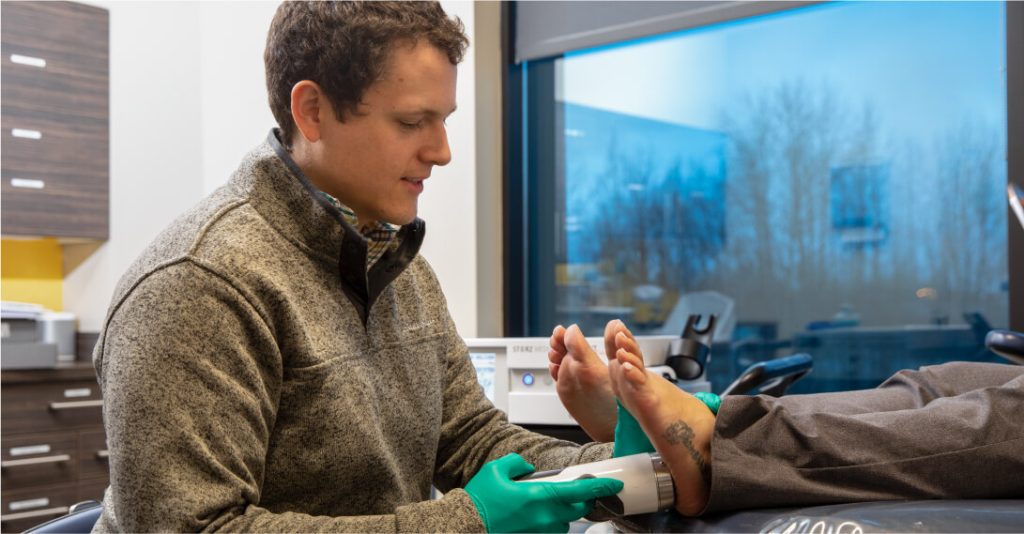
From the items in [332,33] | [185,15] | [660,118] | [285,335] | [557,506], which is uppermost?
[185,15]

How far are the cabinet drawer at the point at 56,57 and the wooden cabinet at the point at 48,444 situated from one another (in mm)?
988

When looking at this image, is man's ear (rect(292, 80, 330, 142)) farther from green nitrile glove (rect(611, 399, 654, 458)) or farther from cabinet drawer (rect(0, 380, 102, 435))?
cabinet drawer (rect(0, 380, 102, 435))

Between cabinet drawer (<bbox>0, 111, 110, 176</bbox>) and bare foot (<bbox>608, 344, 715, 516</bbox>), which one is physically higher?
cabinet drawer (<bbox>0, 111, 110, 176</bbox>)

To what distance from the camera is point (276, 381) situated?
105cm

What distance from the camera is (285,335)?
1.07 metres

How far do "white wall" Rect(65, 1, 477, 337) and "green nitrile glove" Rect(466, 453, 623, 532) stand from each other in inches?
81.8

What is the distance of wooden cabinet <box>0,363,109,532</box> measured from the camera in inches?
119

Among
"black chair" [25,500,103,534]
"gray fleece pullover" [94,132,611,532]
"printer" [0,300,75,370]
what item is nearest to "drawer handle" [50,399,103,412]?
"printer" [0,300,75,370]

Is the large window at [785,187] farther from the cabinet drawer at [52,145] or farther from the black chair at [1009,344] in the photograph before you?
the cabinet drawer at [52,145]

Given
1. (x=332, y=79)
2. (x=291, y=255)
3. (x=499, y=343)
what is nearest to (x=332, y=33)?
(x=332, y=79)

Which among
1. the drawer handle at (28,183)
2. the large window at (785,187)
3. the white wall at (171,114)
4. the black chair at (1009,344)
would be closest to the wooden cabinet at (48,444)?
the white wall at (171,114)

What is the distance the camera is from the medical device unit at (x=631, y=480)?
3.69ft

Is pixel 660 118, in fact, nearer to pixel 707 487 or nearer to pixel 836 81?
pixel 836 81

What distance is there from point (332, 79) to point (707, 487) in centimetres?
68
